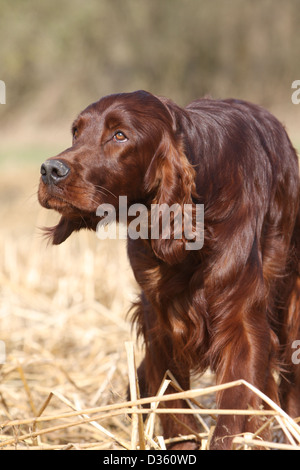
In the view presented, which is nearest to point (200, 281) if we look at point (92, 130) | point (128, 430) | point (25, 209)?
point (92, 130)

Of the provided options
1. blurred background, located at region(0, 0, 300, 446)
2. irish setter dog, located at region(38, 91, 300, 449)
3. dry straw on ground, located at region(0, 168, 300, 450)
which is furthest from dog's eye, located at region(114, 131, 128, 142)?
blurred background, located at region(0, 0, 300, 446)

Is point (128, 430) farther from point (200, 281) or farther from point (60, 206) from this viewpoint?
point (60, 206)

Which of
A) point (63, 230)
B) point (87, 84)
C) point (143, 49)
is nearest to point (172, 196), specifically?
point (63, 230)

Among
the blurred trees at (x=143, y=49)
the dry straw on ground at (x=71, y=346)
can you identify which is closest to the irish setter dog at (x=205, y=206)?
the dry straw on ground at (x=71, y=346)

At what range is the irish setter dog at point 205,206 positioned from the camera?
107 inches

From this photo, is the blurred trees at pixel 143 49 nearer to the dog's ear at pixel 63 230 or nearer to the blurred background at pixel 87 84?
the blurred background at pixel 87 84

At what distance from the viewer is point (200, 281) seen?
2.93m

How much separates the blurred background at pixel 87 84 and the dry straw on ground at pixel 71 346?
0.06ft

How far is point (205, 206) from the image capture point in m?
2.87

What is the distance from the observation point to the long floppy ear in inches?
108

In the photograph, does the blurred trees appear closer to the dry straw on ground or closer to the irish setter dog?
the dry straw on ground

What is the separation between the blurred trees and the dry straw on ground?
36.2ft

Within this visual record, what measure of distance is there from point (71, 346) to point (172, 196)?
282cm

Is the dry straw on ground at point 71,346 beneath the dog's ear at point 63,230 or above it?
beneath
